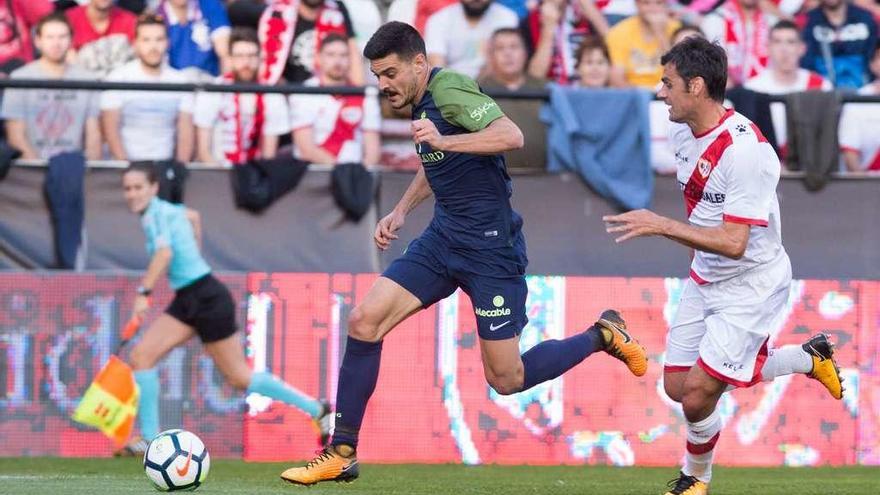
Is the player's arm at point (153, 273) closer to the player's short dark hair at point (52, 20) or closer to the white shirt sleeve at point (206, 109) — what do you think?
the white shirt sleeve at point (206, 109)

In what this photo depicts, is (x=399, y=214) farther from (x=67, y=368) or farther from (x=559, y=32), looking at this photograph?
(x=559, y=32)

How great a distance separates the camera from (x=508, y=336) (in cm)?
836

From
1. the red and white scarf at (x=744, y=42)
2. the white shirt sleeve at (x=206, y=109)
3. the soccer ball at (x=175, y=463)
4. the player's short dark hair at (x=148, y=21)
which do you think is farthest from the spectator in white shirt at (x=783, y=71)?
the soccer ball at (x=175, y=463)

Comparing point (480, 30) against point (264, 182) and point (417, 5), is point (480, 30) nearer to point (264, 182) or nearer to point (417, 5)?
point (417, 5)

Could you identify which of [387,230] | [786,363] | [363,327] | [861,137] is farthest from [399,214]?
[861,137]

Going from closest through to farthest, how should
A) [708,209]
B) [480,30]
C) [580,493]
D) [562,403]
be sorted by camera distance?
[708,209], [580,493], [562,403], [480,30]

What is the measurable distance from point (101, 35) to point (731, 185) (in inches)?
263

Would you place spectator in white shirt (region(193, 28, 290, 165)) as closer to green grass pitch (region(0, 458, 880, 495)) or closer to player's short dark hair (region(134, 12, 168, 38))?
player's short dark hair (region(134, 12, 168, 38))

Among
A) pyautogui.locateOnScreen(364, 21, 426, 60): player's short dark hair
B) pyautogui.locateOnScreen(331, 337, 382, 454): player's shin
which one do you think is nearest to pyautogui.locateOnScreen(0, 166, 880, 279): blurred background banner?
pyautogui.locateOnScreen(331, 337, 382, 454): player's shin

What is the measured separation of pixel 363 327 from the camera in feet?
26.9

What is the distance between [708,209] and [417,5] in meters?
5.44

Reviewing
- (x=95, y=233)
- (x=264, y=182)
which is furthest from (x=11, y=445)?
(x=264, y=182)

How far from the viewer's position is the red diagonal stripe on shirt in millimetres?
8000

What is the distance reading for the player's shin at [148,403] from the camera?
12023 mm
